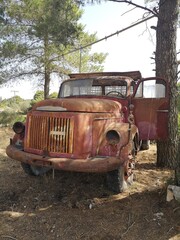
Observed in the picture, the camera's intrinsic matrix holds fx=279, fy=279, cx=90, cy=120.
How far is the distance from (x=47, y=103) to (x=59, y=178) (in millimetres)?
1623


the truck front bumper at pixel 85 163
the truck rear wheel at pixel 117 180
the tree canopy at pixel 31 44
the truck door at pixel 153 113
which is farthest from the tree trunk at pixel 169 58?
the tree canopy at pixel 31 44

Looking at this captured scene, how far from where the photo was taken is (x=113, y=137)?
4.22m

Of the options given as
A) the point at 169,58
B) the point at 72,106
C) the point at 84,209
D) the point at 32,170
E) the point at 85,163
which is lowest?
the point at 84,209

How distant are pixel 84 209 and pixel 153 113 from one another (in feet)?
7.65

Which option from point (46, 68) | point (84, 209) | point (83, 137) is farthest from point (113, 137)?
point (46, 68)

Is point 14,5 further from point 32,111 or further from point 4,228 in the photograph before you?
point 4,228

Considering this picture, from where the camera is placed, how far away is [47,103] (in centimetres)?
442

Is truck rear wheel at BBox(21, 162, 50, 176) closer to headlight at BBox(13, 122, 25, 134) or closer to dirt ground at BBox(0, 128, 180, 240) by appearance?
dirt ground at BBox(0, 128, 180, 240)

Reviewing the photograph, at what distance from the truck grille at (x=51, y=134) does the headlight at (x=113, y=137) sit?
574mm

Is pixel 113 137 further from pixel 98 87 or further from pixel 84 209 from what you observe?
pixel 98 87

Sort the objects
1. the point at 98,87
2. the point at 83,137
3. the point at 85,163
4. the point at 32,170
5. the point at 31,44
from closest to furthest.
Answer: the point at 85,163 → the point at 83,137 → the point at 32,170 → the point at 98,87 → the point at 31,44

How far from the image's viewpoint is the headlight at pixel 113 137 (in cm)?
418

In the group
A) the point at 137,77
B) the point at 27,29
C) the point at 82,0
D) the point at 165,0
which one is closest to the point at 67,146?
the point at 137,77

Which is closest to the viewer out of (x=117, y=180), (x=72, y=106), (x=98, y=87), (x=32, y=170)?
(x=72, y=106)
